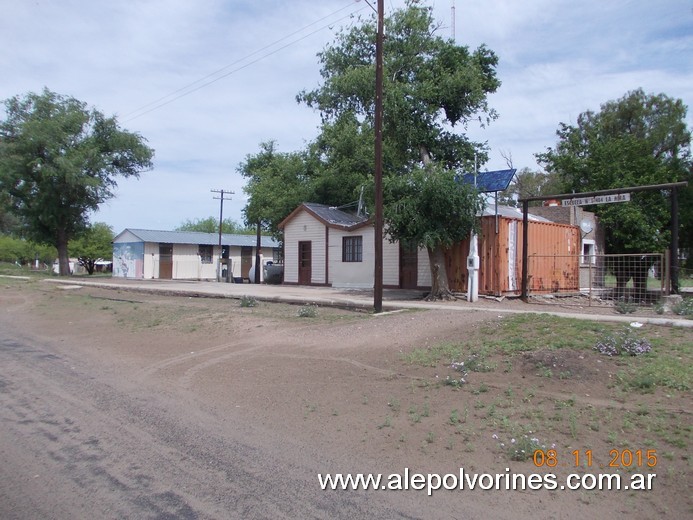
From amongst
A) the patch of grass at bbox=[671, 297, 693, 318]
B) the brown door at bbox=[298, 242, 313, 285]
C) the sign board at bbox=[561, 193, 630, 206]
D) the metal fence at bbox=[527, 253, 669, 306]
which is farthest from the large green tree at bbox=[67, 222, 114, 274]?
the patch of grass at bbox=[671, 297, 693, 318]

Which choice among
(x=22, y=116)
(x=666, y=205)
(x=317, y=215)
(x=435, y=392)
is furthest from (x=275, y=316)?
(x=22, y=116)

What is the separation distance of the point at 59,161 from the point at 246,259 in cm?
1697

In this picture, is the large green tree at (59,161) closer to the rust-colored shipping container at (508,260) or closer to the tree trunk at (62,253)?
the tree trunk at (62,253)

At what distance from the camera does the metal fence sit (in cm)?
1839

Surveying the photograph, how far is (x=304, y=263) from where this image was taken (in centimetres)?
2852

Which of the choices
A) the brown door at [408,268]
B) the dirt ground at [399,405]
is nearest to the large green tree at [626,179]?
the brown door at [408,268]

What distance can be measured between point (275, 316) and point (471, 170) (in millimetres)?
8097

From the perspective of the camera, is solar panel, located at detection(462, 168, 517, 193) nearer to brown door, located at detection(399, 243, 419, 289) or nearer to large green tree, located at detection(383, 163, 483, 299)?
large green tree, located at detection(383, 163, 483, 299)

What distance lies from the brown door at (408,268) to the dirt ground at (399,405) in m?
9.76

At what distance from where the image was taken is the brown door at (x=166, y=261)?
4325cm

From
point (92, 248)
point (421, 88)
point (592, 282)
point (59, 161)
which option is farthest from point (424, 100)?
point (92, 248)

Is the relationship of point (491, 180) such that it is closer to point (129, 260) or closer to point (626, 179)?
point (626, 179)

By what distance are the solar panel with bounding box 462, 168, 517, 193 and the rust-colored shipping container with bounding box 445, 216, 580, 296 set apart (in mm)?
1209

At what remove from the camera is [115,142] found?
132 feet
